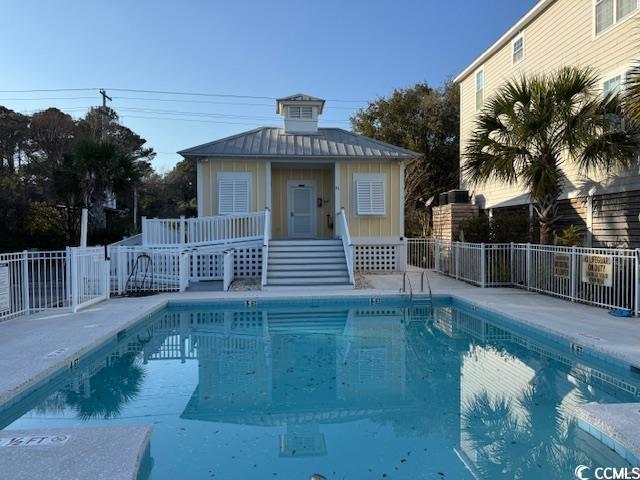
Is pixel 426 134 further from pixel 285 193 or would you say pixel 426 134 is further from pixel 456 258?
pixel 456 258

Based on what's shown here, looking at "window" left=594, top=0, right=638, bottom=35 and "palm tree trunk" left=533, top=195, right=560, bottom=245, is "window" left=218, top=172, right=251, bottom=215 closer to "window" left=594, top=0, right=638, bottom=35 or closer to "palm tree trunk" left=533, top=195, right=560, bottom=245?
"palm tree trunk" left=533, top=195, right=560, bottom=245

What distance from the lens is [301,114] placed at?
17875 millimetres

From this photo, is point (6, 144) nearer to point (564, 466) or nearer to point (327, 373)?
point (327, 373)

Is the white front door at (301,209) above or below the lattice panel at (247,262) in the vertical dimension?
above

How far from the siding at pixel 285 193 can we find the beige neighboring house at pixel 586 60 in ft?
21.4

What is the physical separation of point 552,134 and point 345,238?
623 centimetres

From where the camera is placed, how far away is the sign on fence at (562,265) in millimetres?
10391

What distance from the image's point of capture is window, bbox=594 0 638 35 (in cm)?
1126

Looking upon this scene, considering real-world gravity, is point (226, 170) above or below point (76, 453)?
above

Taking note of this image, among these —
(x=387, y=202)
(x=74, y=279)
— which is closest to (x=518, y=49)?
(x=387, y=202)

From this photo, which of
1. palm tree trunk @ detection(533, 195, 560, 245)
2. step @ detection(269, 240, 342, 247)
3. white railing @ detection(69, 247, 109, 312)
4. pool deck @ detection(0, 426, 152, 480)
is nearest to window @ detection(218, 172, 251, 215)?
step @ detection(269, 240, 342, 247)

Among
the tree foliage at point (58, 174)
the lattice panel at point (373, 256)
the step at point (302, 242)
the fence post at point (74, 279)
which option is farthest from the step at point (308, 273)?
the tree foliage at point (58, 174)

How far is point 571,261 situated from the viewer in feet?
33.7

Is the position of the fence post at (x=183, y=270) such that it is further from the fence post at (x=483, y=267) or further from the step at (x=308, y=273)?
the fence post at (x=483, y=267)
